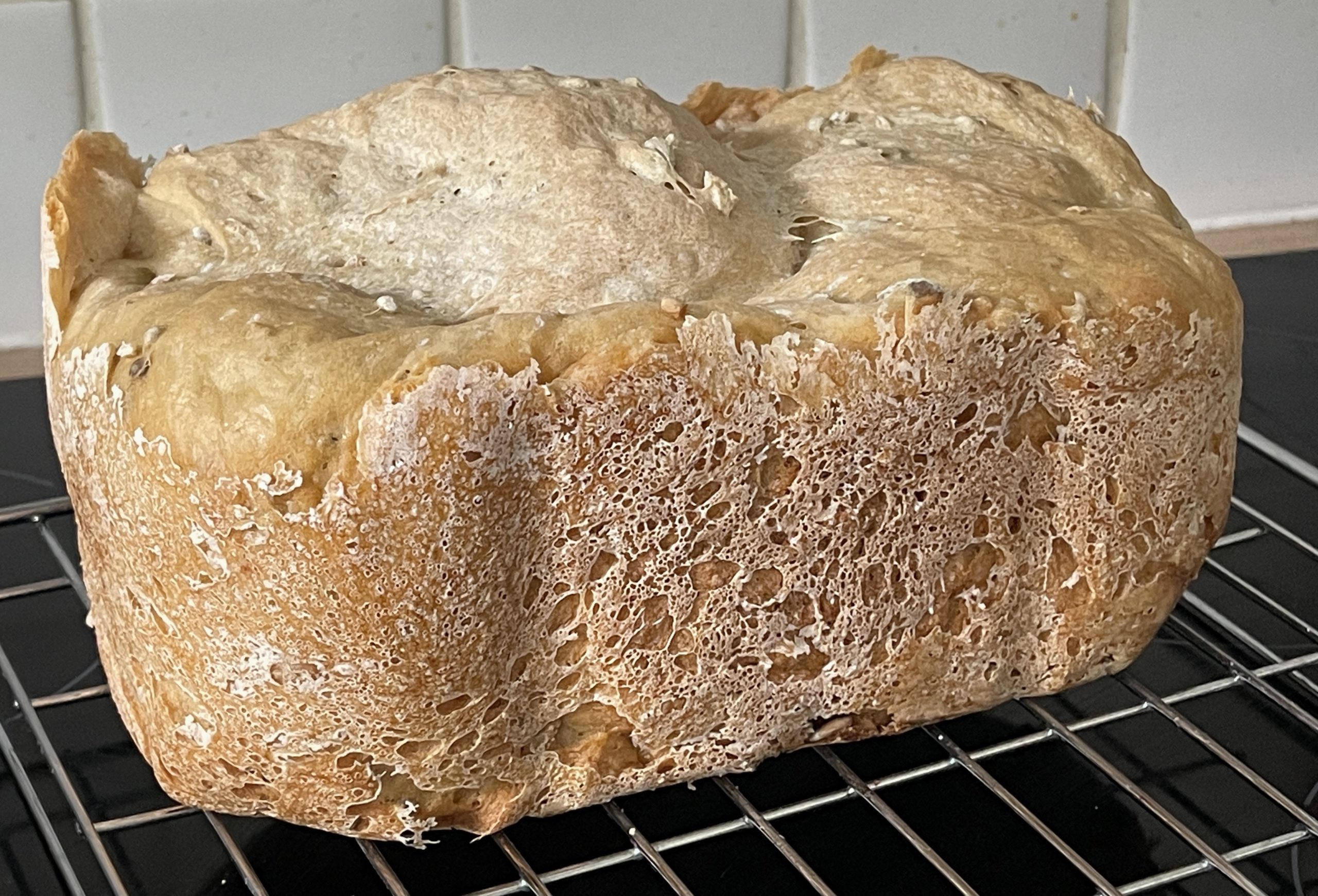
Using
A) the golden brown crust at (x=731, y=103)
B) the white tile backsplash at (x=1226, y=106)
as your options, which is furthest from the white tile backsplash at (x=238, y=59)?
the white tile backsplash at (x=1226, y=106)

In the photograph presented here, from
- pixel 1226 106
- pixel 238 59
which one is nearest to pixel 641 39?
pixel 238 59

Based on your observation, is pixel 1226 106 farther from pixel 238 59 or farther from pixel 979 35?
pixel 238 59

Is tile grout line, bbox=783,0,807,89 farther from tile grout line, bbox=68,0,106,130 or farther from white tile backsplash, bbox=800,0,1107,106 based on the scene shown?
tile grout line, bbox=68,0,106,130

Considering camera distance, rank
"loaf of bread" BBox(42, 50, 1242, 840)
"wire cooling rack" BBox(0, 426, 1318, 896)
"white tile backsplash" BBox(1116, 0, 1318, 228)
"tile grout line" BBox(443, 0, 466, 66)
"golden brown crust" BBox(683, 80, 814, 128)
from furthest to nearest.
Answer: "white tile backsplash" BBox(1116, 0, 1318, 228) → "tile grout line" BBox(443, 0, 466, 66) → "golden brown crust" BBox(683, 80, 814, 128) → "wire cooling rack" BBox(0, 426, 1318, 896) → "loaf of bread" BBox(42, 50, 1242, 840)

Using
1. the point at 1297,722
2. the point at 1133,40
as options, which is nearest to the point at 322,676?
the point at 1297,722

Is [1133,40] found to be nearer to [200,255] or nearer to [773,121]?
[773,121]

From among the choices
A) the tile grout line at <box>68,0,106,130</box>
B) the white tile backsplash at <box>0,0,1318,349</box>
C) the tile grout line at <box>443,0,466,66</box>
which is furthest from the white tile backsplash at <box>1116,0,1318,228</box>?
the tile grout line at <box>68,0,106,130</box>
